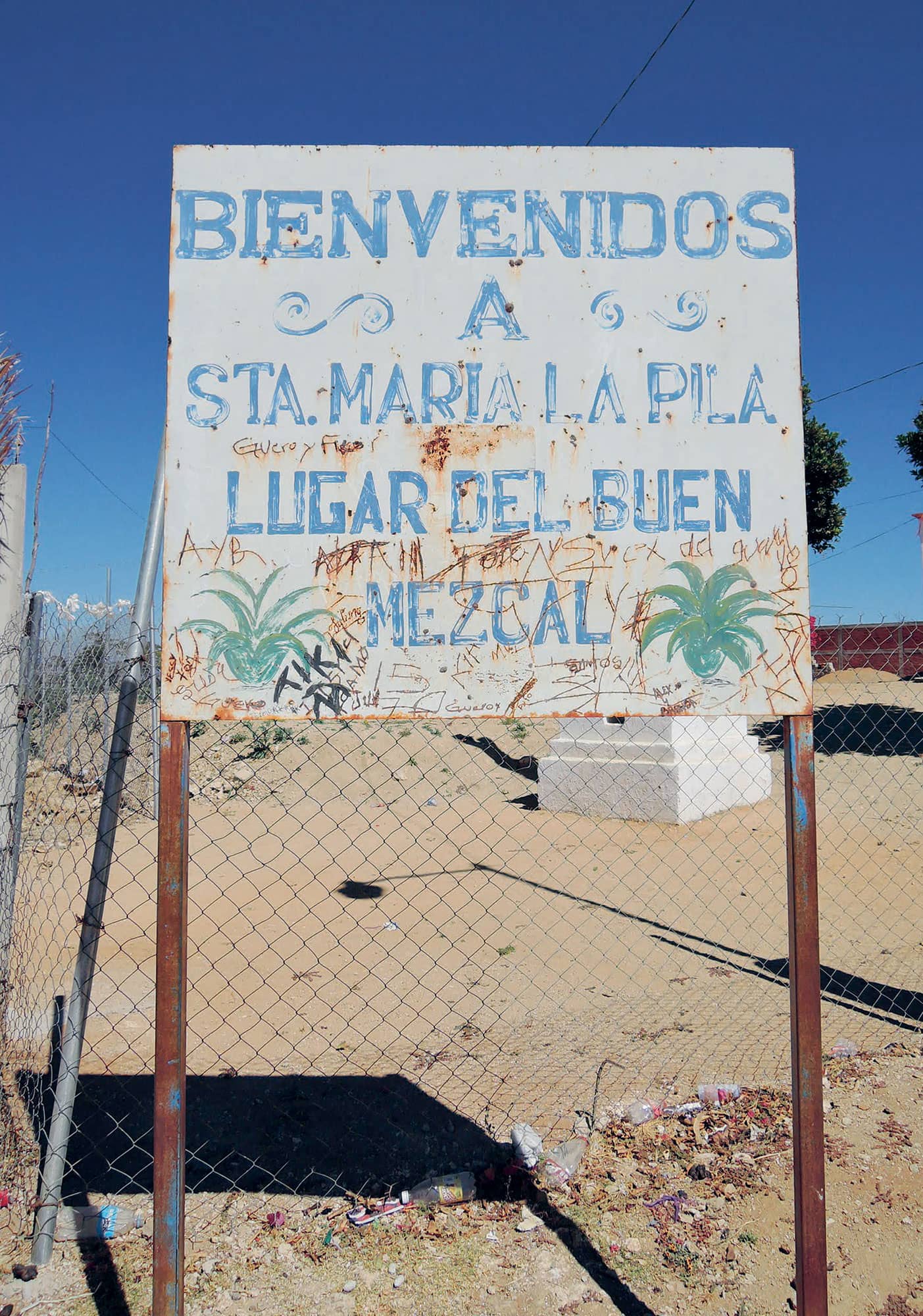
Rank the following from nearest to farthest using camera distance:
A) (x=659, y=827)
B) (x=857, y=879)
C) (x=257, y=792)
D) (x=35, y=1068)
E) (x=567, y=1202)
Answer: (x=567, y=1202), (x=35, y=1068), (x=857, y=879), (x=659, y=827), (x=257, y=792)

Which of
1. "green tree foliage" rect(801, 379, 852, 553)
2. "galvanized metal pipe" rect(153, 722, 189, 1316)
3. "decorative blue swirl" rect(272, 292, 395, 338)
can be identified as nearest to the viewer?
"galvanized metal pipe" rect(153, 722, 189, 1316)

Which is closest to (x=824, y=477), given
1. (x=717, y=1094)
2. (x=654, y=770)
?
(x=654, y=770)

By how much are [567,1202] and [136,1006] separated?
8.91 feet

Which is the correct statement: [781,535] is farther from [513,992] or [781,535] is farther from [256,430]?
[513,992]

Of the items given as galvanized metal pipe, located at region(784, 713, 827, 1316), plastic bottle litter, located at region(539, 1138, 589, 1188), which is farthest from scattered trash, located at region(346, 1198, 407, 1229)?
galvanized metal pipe, located at region(784, 713, 827, 1316)

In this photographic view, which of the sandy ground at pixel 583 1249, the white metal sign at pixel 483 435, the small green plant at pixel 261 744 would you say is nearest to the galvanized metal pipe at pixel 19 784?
the sandy ground at pixel 583 1249

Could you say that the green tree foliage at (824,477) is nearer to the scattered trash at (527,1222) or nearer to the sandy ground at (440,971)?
the sandy ground at (440,971)

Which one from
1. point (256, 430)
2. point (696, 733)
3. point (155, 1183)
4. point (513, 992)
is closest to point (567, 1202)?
point (155, 1183)

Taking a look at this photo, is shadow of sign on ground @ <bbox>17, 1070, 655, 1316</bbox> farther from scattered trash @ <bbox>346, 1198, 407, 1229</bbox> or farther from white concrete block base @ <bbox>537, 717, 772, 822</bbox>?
white concrete block base @ <bbox>537, 717, 772, 822</bbox>

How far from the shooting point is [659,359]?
215 cm

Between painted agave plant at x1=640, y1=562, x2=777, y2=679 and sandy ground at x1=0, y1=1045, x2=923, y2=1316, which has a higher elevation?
painted agave plant at x1=640, y1=562, x2=777, y2=679

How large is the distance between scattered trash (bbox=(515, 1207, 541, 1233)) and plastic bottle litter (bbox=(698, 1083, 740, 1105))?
3.20 ft

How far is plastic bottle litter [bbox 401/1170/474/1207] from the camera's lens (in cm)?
274

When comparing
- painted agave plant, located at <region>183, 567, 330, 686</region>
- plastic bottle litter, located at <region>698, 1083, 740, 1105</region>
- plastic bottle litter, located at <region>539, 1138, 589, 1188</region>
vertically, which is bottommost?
plastic bottle litter, located at <region>539, 1138, 589, 1188</region>
